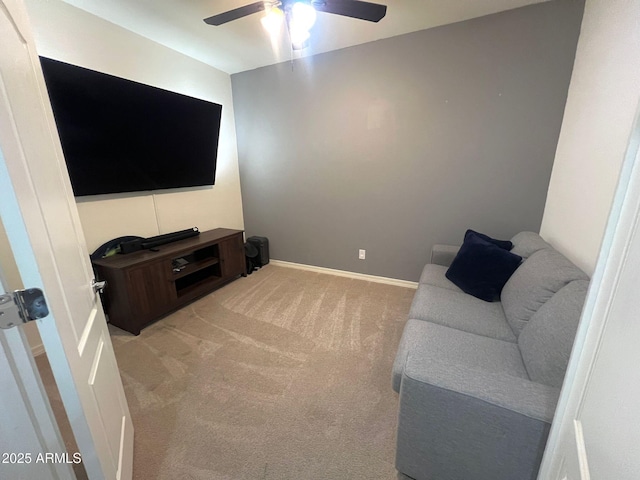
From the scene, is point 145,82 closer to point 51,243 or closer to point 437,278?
point 51,243

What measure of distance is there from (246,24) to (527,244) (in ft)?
9.58

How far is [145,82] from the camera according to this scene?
8.04 ft

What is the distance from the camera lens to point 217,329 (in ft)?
7.35

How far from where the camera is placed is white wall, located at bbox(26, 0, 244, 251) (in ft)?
6.22

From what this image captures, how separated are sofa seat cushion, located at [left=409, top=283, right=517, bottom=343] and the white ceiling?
7.38 ft

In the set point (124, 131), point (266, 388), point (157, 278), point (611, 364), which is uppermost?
point (124, 131)

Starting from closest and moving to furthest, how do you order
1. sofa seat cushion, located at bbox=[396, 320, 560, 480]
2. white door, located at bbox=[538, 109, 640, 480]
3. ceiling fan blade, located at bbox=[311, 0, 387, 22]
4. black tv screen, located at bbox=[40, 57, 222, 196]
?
white door, located at bbox=[538, 109, 640, 480], sofa seat cushion, located at bbox=[396, 320, 560, 480], ceiling fan blade, located at bbox=[311, 0, 387, 22], black tv screen, located at bbox=[40, 57, 222, 196]

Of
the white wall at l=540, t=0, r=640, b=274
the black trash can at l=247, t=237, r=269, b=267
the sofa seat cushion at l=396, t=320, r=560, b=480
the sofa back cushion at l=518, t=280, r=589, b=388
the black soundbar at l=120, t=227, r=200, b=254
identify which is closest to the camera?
the sofa seat cushion at l=396, t=320, r=560, b=480

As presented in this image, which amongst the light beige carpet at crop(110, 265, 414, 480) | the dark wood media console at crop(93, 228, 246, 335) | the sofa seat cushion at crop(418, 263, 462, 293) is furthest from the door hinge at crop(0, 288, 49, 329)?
the sofa seat cushion at crop(418, 263, 462, 293)

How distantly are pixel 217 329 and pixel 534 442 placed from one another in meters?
2.14

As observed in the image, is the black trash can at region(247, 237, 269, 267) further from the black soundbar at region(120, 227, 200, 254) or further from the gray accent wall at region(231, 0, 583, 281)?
the black soundbar at region(120, 227, 200, 254)

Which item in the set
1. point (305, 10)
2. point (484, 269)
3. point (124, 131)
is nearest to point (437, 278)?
point (484, 269)

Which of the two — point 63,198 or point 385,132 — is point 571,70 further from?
point 63,198

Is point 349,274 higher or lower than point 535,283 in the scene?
lower
